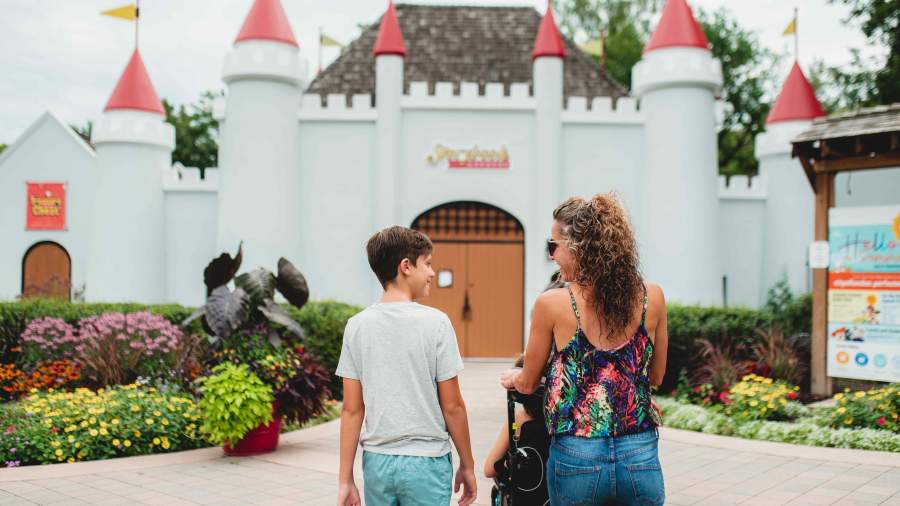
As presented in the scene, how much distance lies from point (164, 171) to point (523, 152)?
8.45m

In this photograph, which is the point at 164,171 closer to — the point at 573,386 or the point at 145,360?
the point at 145,360

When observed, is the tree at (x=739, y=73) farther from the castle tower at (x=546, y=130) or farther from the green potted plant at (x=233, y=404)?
the green potted plant at (x=233, y=404)

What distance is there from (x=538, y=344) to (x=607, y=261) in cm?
38

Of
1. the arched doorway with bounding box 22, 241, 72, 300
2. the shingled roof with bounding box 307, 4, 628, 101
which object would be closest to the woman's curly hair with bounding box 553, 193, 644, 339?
the shingled roof with bounding box 307, 4, 628, 101

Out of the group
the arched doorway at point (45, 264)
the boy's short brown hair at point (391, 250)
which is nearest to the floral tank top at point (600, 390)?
the boy's short brown hair at point (391, 250)

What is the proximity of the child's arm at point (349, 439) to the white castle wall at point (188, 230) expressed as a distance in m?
15.7

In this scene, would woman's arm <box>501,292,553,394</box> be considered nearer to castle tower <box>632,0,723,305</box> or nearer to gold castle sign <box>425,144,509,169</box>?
castle tower <box>632,0,723,305</box>

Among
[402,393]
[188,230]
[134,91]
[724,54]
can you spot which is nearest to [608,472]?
[402,393]

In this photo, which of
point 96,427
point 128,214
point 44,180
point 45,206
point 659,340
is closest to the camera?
point 659,340

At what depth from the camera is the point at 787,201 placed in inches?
687

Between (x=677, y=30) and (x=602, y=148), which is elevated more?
(x=677, y=30)

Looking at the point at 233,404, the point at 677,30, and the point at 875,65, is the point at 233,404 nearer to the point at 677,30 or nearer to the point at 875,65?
the point at 677,30

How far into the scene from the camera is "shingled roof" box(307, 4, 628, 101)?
18.7 meters

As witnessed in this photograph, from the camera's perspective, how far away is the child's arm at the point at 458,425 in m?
2.99
